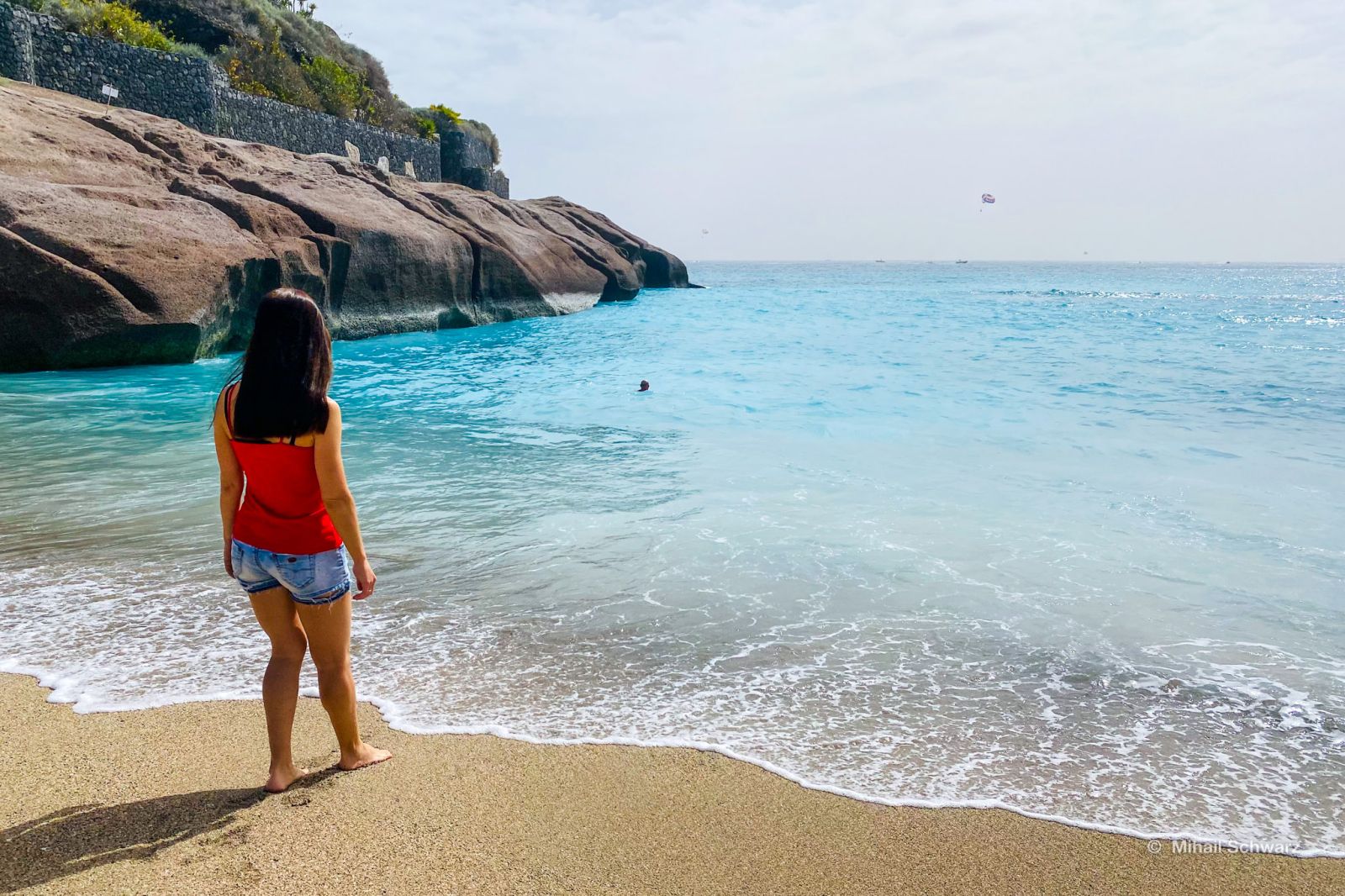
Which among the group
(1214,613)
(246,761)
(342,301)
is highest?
(342,301)

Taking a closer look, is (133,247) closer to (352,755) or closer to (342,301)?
(342,301)

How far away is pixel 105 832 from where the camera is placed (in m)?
2.71

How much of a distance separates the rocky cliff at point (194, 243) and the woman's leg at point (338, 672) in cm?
1236

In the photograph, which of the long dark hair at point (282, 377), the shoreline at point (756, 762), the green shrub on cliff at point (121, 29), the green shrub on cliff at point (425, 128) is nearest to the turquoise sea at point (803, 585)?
the shoreline at point (756, 762)

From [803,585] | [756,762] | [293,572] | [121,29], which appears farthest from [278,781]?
[121,29]

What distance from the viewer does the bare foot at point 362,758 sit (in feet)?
10.3

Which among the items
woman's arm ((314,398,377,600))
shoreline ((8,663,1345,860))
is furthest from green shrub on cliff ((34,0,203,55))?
woman's arm ((314,398,377,600))

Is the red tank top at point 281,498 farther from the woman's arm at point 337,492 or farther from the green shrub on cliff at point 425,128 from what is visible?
the green shrub on cliff at point 425,128

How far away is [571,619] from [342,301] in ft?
52.6

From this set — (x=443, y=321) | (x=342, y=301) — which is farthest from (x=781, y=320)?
(x=342, y=301)

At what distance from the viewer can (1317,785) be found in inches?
A: 128

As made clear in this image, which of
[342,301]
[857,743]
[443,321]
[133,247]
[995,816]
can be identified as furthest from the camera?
[443,321]

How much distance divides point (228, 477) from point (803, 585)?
133 inches

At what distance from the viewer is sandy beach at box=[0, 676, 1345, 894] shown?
2586 millimetres
